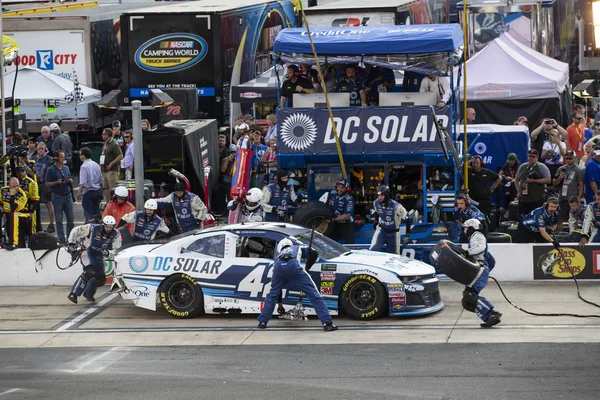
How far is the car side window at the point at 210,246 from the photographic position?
15.6 meters

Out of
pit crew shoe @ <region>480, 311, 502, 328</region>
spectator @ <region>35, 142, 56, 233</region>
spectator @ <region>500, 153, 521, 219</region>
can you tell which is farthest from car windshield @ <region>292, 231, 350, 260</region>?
spectator @ <region>35, 142, 56, 233</region>

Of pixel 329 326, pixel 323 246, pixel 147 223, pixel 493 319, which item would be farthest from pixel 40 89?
pixel 493 319

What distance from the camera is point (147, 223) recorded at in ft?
57.6

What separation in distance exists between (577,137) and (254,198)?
7.65 meters

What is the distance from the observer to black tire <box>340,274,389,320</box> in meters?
15.1

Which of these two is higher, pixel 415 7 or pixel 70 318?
pixel 415 7

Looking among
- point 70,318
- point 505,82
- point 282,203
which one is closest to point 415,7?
point 505,82

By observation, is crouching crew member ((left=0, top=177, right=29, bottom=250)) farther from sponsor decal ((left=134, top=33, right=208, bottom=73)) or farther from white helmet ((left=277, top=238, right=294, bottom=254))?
sponsor decal ((left=134, top=33, right=208, bottom=73))

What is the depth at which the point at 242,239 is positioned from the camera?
15.6m

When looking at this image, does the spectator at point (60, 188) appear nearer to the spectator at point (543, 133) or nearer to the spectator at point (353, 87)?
the spectator at point (353, 87)

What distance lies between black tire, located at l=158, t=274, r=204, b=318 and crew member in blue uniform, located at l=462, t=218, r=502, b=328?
3593 mm

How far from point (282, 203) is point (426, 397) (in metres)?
8.28

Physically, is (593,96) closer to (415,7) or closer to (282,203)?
(415,7)

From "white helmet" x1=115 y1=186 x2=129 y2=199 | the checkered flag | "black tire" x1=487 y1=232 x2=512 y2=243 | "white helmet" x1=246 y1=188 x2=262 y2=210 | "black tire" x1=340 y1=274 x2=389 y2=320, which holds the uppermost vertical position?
the checkered flag
